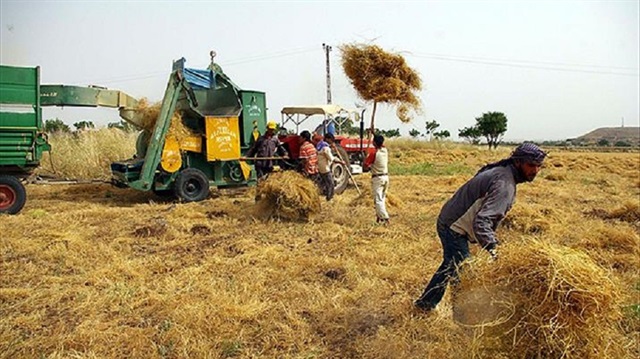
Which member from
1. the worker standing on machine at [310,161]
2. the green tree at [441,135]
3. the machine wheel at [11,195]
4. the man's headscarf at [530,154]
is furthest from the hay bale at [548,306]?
the green tree at [441,135]

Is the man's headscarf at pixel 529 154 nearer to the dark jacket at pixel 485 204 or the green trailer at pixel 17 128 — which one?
the dark jacket at pixel 485 204

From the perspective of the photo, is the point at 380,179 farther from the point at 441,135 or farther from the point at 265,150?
the point at 441,135

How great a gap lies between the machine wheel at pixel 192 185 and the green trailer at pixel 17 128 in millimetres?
2484

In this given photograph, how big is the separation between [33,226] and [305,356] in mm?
5690

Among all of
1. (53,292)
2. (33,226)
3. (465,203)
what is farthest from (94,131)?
(465,203)

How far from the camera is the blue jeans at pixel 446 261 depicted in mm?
3771

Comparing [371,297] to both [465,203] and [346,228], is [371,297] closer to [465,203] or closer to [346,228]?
[465,203]

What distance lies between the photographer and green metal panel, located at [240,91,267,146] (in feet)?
34.7

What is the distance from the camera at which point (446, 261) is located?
388 centimetres

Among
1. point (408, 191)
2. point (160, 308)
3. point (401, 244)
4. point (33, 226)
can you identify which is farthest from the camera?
point (408, 191)

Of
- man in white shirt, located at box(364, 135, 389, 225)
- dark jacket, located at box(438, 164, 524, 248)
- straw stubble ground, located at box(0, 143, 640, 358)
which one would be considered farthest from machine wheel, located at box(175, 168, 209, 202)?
dark jacket, located at box(438, 164, 524, 248)

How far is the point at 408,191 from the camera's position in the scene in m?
12.4

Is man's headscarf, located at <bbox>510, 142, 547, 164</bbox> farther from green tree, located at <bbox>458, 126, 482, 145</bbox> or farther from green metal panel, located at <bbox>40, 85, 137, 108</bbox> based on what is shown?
green tree, located at <bbox>458, 126, 482, 145</bbox>

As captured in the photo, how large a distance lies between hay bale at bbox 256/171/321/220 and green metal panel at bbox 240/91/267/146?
8.42 feet
